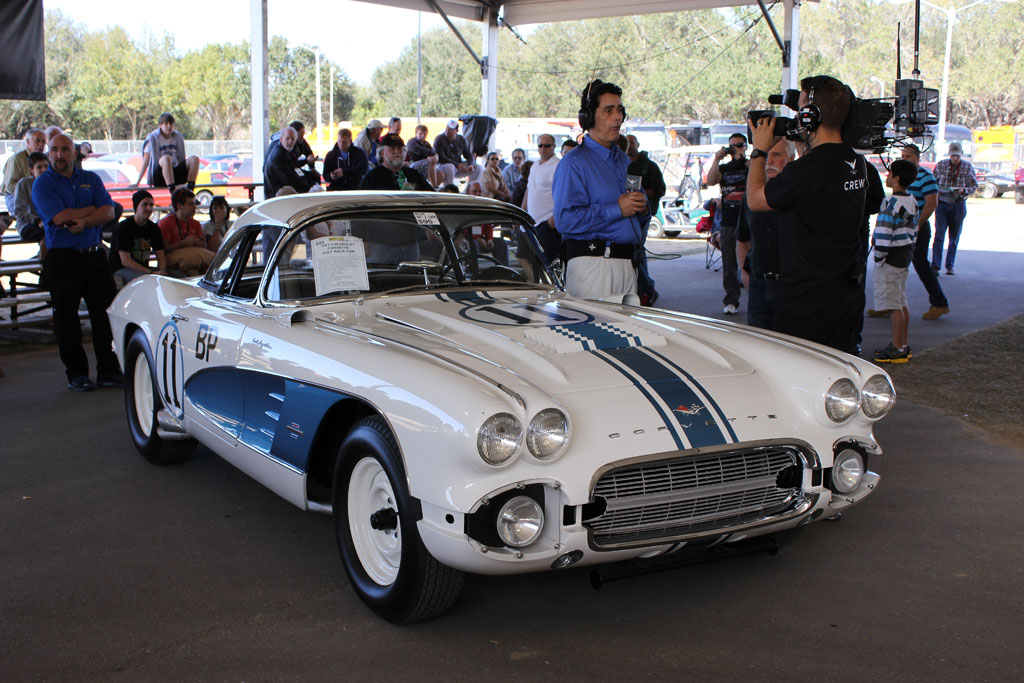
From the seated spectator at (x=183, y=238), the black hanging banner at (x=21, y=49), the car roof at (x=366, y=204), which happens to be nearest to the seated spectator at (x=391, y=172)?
the seated spectator at (x=183, y=238)

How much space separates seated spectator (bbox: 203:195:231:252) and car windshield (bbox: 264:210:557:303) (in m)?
5.49

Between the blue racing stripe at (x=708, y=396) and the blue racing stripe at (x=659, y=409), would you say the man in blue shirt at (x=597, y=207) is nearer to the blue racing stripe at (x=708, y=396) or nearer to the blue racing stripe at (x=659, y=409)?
the blue racing stripe at (x=708, y=396)

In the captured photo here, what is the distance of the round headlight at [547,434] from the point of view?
9.86 feet

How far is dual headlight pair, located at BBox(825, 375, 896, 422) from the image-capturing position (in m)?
3.54

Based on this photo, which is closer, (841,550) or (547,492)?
(547,492)

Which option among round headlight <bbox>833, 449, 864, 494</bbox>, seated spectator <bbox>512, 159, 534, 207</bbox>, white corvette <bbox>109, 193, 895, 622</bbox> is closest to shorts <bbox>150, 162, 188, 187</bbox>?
seated spectator <bbox>512, 159, 534, 207</bbox>

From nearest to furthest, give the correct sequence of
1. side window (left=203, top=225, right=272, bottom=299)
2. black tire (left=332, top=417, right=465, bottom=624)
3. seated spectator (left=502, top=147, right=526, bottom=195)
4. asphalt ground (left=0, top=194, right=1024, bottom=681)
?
asphalt ground (left=0, top=194, right=1024, bottom=681) < black tire (left=332, top=417, right=465, bottom=624) < side window (left=203, top=225, right=272, bottom=299) < seated spectator (left=502, top=147, right=526, bottom=195)

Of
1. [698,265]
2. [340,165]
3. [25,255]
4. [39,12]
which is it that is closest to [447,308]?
[39,12]

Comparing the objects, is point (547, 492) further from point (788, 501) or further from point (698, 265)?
point (698, 265)

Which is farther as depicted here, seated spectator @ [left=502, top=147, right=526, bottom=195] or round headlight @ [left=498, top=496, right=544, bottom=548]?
seated spectator @ [left=502, top=147, right=526, bottom=195]

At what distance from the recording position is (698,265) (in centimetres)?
1516

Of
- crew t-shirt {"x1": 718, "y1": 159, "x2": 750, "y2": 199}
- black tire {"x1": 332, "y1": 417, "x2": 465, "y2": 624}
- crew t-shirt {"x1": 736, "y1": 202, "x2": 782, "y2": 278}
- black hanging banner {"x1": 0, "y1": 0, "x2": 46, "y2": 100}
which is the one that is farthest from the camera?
crew t-shirt {"x1": 718, "y1": 159, "x2": 750, "y2": 199}

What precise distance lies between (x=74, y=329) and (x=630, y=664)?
5.50 meters

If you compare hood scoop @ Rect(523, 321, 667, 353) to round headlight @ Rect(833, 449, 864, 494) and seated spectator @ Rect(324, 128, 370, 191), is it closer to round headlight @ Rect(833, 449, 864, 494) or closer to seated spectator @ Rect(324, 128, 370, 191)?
round headlight @ Rect(833, 449, 864, 494)
